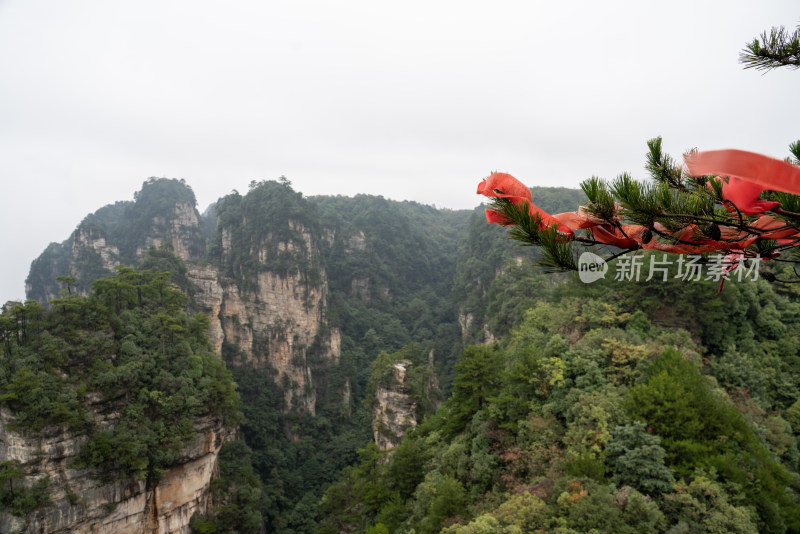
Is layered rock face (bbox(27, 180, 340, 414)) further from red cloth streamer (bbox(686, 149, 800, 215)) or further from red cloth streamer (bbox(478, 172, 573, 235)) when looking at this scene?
red cloth streamer (bbox(686, 149, 800, 215))

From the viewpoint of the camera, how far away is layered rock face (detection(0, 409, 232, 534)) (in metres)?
12.7

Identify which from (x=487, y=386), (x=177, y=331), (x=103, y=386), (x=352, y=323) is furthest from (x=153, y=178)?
(x=487, y=386)

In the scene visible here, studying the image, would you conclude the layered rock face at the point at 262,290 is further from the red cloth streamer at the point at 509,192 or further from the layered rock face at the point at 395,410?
the red cloth streamer at the point at 509,192

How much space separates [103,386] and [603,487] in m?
17.0

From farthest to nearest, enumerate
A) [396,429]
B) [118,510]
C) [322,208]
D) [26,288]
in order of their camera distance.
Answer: [322,208]
[26,288]
[396,429]
[118,510]

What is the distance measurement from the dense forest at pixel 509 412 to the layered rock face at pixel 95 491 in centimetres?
46

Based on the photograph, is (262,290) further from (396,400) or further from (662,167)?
(662,167)

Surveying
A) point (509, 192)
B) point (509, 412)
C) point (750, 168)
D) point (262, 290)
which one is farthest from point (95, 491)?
point (262, 290)

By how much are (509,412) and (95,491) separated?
14.8 metres

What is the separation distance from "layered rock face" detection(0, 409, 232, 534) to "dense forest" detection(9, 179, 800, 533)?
Result: 460 mm

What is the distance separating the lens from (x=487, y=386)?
12.1m

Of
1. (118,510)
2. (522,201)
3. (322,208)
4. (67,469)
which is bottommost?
(118,510)

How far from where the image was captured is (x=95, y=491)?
45.8 feet

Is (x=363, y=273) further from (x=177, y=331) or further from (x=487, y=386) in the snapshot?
(x=487, y=386)
